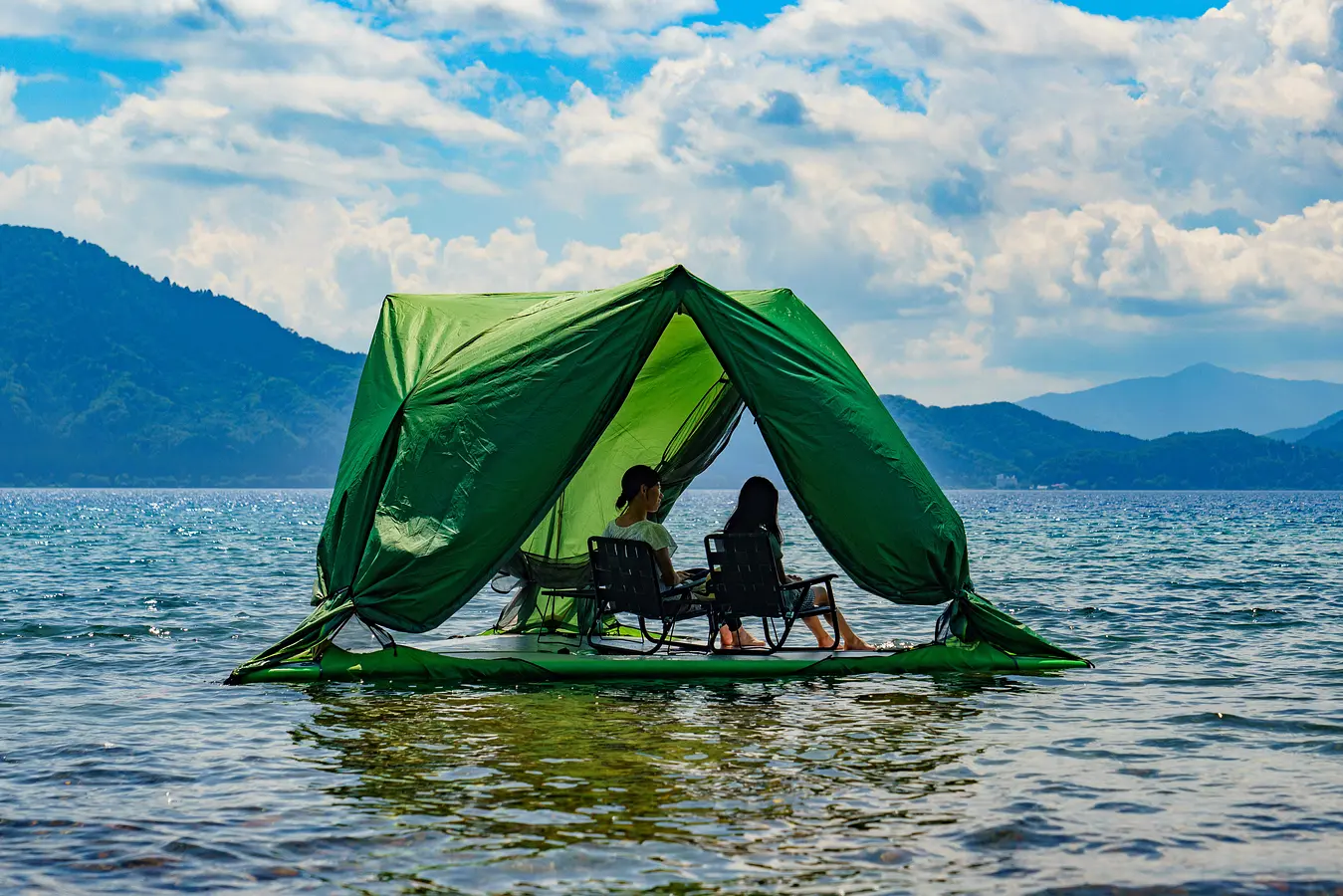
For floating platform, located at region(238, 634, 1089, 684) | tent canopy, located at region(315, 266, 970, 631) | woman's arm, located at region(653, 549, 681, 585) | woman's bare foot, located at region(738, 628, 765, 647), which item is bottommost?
floating platform, located at region(238, 634, 1089, 684)

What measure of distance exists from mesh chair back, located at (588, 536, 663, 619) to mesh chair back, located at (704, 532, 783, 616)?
53cm

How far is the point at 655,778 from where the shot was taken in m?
8.67

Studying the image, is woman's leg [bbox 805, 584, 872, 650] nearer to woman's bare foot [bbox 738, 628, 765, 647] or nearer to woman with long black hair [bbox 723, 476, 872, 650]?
woman with long black hair [bbox 723, 476, 872, 650]

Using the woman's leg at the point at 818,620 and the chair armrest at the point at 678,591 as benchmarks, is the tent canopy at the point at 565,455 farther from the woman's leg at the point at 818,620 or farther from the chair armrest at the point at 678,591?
the chair armrest at the point at 678,591

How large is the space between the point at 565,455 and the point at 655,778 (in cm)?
415

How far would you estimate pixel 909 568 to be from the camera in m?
12.3

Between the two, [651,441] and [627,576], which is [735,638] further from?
[651,441]

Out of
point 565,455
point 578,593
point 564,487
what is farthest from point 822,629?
point 565,455

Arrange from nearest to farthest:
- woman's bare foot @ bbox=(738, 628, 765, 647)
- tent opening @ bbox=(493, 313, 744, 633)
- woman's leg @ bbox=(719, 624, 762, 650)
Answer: woman's leg @ bbox=(719, 624, 762, 650) → woman's bare foot @ bbox=(738, 628, 765, 647) → tent opening @ bbox=(493, 313, 744, 633)

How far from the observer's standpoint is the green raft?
12.1 m

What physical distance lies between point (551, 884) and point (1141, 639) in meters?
12.0

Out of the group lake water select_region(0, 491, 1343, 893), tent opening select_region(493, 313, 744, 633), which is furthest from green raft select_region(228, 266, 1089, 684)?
tent opening select_region(493, 313, 744, 633)

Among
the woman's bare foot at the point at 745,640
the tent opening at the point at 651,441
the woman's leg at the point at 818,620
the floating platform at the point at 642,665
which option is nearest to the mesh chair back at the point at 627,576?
the floating platform at the point at 642,665

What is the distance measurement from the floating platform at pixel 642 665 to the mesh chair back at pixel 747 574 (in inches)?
18.4
